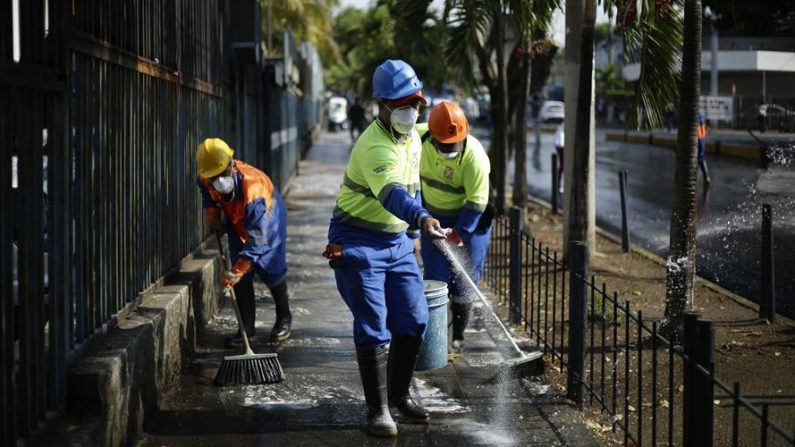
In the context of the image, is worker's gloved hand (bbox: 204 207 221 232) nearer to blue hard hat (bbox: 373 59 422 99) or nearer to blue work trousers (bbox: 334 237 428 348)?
Result: blue work trousers (bbox: 334 237 428 348)

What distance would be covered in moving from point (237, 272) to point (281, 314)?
1054mm

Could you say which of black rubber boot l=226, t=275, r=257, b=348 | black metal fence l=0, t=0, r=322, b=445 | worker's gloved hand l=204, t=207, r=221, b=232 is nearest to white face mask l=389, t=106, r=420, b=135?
black metal fence l=0, t=0, r=322, b=445

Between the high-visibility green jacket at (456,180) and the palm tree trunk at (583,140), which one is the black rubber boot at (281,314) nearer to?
the high-visibility green jacket at (456,180)

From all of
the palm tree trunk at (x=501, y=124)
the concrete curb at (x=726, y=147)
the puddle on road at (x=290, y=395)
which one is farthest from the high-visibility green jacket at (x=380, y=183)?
the concrete curb at (x=726, y=147)

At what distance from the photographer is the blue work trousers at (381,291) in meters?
5.75

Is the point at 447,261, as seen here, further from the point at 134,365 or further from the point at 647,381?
the point at 134,365

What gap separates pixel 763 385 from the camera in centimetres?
685

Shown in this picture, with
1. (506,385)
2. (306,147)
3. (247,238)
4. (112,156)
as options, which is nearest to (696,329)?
(506,385)

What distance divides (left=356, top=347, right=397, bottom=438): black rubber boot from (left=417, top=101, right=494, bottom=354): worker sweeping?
4.29 feet

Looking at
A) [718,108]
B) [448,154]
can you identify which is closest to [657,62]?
[448,154]

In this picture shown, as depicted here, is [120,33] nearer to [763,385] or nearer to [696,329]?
[696,329]

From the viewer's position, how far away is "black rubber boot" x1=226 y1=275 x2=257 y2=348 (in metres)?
7.88

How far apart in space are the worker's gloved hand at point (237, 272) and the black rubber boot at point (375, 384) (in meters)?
1.49

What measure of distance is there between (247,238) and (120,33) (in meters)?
1.76
